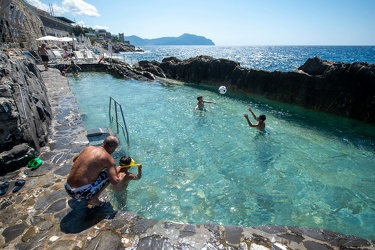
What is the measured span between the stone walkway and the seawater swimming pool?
1082 millimetres

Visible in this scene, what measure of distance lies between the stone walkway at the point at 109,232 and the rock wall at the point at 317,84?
12715mm

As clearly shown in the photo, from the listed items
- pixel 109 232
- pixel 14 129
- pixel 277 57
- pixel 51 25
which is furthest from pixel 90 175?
pixel 277 57

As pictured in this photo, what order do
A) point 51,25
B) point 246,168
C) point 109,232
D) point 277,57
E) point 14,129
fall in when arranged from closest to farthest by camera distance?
point 109,232 → point 14,129 → point 246,168 → point 51,25 → point 277,57

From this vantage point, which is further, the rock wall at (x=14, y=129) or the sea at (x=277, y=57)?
the sea at (x=277, y=57)

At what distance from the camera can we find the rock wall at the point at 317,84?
13.1 metres

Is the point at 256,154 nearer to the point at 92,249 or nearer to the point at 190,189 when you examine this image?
the point at 190,189

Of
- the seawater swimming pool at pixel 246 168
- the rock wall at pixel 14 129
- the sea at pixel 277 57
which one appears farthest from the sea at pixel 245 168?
the sea at pixel 277 57

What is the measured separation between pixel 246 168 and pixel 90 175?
16.9ft

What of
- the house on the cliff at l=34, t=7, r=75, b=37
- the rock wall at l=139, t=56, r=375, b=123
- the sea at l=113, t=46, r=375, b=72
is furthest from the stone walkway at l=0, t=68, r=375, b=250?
the house on the cliff at l=34, t=7, r=75, b=37

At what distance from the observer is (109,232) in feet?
11.8

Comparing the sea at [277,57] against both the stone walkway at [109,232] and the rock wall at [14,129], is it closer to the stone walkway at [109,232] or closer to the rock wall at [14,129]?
the rock wall at [14,129]

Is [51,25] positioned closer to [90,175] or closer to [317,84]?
[317,84]

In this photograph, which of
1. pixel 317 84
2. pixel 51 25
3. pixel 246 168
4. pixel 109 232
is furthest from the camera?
pixel 51 25

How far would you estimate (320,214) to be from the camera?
532 cm
